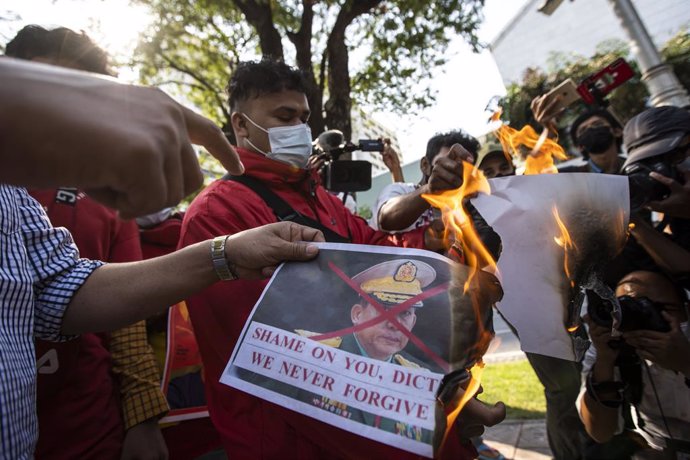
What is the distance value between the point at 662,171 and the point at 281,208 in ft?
6.01

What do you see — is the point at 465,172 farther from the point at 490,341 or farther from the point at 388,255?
the point at 490,341

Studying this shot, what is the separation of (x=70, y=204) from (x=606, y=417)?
8.94 ft

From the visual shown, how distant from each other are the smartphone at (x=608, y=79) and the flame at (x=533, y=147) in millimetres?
2037

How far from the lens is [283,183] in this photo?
196 centimetres

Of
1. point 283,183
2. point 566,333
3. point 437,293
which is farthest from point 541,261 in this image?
point 283,183

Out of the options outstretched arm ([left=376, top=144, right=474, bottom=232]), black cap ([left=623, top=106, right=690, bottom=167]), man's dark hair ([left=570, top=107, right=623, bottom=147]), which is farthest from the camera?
man's dark hair ([left=570, top=107, right=623, bottom=147])

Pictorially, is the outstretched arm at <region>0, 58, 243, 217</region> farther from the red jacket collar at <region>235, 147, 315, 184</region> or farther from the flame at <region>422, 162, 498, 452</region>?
the red jacket collar at <region>235, 147, 315, 184</region>

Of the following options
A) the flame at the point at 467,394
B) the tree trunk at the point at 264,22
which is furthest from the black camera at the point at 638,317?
the tree trunk at the point at 264,22

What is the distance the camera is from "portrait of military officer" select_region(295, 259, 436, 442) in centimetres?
83

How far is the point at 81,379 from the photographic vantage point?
1.60m

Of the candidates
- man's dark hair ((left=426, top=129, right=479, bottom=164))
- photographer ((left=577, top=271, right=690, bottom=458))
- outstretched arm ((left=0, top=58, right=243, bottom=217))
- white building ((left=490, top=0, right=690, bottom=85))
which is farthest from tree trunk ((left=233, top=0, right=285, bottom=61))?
white building ((left=490, top=0, right=690, bottom=85))

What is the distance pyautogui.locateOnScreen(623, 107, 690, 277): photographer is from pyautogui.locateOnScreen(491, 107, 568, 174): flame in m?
0.49

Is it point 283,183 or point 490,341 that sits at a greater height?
point 283,183

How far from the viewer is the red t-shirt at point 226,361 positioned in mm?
1192
